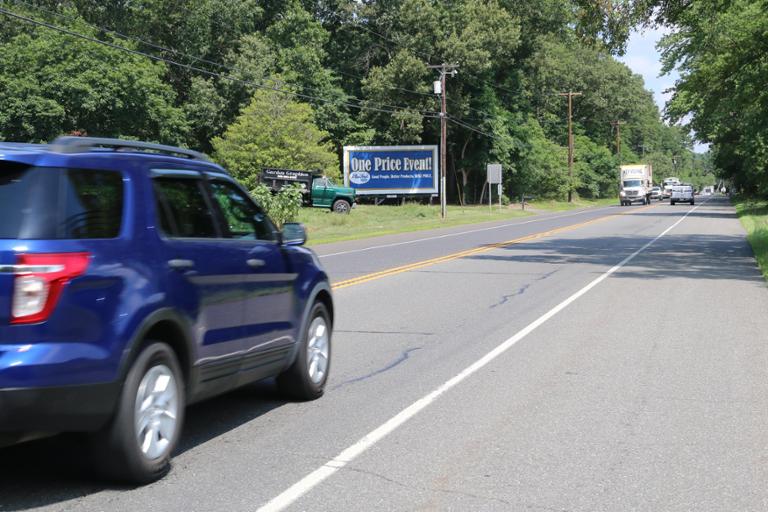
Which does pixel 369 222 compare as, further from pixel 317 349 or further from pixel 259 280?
pixel 259 280

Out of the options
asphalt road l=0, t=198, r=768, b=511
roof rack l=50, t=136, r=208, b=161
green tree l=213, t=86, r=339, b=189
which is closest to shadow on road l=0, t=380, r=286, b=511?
asphalt road l=0, t=198, r=768, b=511

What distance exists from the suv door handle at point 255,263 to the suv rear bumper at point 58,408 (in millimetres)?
1706

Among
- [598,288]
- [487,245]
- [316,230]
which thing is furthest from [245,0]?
[598,288]

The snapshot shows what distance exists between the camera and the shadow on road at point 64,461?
5035 millimetres

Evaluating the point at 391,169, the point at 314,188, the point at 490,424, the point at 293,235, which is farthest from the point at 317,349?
the point at 391,169

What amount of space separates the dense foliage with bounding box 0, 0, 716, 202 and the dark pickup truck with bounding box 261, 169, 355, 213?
8133mm

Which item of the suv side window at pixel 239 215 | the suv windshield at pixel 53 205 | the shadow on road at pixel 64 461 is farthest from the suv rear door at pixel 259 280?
the suv windshield at pixel 53 205

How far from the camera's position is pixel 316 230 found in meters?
36.5

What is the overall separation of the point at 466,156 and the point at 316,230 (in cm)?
4028

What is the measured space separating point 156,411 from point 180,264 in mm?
895

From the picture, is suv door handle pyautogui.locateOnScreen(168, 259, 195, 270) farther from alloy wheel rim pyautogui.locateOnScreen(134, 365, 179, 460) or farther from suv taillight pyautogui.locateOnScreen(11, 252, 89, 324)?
suv taillight pyautogui.locateOnScreen(11, 252, 89, 324)

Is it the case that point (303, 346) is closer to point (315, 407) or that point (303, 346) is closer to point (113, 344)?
point (315, 407)

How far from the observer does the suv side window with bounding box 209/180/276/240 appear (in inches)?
257

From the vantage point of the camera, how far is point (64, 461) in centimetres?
567
